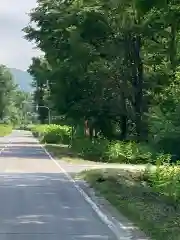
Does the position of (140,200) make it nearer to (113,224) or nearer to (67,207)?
(67,207)

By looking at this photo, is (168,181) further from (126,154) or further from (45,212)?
(126,154)

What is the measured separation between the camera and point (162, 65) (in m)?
39.8

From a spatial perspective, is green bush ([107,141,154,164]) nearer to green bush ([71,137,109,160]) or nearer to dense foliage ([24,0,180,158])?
green bush ([71,137,109,160])

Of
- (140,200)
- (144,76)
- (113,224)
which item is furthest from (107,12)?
(113,224)

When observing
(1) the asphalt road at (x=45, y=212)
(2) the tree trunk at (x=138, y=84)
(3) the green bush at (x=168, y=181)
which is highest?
(2) the tree trunk at (x=138, y=84)

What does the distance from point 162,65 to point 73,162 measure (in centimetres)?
797

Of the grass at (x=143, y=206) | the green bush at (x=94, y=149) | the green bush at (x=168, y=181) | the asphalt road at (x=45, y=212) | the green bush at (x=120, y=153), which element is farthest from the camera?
the green bush at (x=94, y=149)

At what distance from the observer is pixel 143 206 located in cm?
1600

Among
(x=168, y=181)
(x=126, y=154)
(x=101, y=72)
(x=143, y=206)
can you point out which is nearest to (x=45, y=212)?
(x=143, y=206)

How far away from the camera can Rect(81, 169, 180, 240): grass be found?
1222 centimetres

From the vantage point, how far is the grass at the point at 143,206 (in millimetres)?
12219

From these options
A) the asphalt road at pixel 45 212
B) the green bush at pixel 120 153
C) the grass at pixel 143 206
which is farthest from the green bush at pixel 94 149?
the grass at pixel 143 206

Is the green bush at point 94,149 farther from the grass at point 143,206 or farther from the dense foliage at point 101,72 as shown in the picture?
the grass at point 143,206

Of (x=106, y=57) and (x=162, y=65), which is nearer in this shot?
(x=162, y=65)
